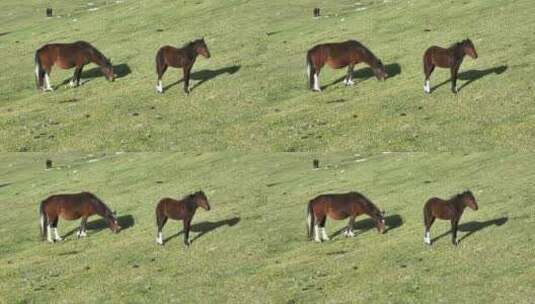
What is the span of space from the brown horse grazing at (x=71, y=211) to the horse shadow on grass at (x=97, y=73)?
20.5 metres

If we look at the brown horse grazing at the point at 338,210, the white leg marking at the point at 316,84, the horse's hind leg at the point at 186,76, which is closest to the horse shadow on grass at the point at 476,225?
the brown horse grazing at the point at 338,210

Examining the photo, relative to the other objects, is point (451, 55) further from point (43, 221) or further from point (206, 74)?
point (43, 221)

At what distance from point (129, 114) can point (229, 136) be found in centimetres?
644

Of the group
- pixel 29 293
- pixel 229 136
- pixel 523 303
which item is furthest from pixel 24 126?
pixel 523 303

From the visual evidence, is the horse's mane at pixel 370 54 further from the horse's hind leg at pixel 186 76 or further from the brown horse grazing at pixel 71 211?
the brown horse grazing at pixel 71 211

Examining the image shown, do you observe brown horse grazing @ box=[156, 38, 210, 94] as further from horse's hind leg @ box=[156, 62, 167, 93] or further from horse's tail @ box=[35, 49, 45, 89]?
horse's tail @ box=[35, 49, 45, 89]

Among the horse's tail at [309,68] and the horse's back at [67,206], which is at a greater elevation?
the horse's tail at [309,68]

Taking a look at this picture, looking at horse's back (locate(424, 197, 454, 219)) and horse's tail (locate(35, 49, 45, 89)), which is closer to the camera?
horse's back (locate(424, 197, 454, 219))

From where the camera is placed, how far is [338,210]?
49.9 meters

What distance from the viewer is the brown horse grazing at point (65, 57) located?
2689 inches

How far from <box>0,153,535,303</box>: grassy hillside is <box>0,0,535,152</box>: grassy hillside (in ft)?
6.64

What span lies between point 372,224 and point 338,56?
15.3 m

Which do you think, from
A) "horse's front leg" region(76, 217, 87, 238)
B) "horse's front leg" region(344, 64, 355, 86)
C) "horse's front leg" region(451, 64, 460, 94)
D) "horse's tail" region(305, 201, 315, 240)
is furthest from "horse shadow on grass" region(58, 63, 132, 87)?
"horse's tail" region(305, 201, 315, 240)

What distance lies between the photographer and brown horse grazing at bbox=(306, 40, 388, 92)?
6475 centimetres
